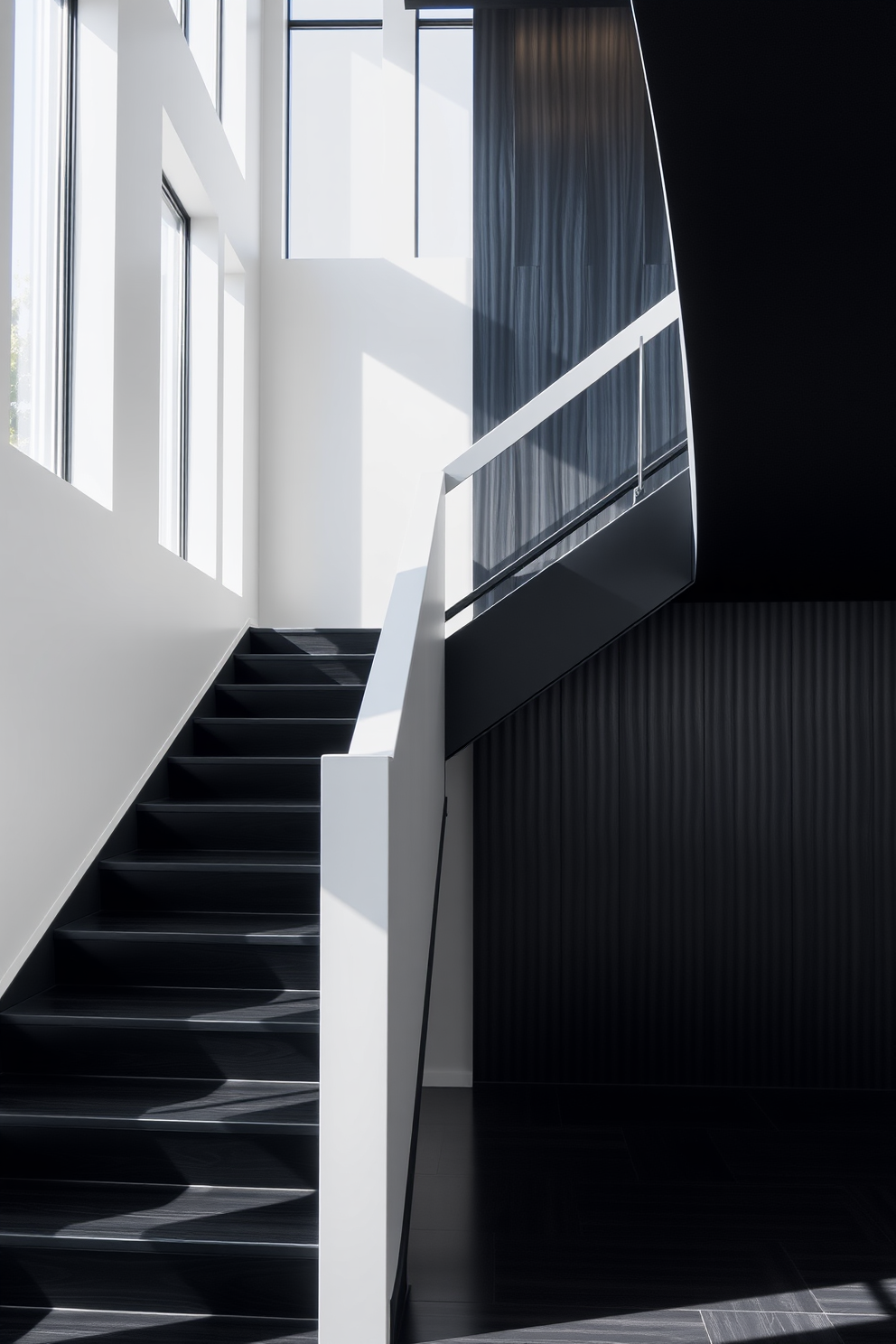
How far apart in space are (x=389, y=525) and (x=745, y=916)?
2.70 m

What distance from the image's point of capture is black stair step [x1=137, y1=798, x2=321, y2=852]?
3.83 m

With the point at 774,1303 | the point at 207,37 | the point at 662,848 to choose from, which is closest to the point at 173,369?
the point at 207,37

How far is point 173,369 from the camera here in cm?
504

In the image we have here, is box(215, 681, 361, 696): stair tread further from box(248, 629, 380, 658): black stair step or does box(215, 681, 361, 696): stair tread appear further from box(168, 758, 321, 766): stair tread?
box(168, 758, 321, 766): stair tread

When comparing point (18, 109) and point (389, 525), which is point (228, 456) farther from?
point (18, 109)

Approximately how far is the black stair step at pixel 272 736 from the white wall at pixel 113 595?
17cm

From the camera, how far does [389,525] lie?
5934mm

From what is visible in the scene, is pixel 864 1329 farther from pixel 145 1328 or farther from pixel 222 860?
pixel 222 860

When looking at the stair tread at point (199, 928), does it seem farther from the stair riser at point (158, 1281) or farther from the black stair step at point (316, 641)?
the black stair step at point (316, 641)

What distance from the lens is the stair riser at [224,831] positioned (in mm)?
3830

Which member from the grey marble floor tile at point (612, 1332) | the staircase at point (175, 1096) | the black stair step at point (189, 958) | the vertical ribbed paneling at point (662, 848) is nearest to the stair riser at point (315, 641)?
the staircase at point (175, 1096)

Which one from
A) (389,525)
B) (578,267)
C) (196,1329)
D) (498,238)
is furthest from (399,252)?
(196,1329)

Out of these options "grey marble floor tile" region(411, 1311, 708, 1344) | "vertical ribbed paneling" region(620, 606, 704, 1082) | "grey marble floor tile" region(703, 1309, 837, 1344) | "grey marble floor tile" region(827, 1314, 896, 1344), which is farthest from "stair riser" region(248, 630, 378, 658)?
"grey marble floor tile" region(827, 1314, 896, 1344)

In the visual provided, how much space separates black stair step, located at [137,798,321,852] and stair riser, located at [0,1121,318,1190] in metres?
1.27
